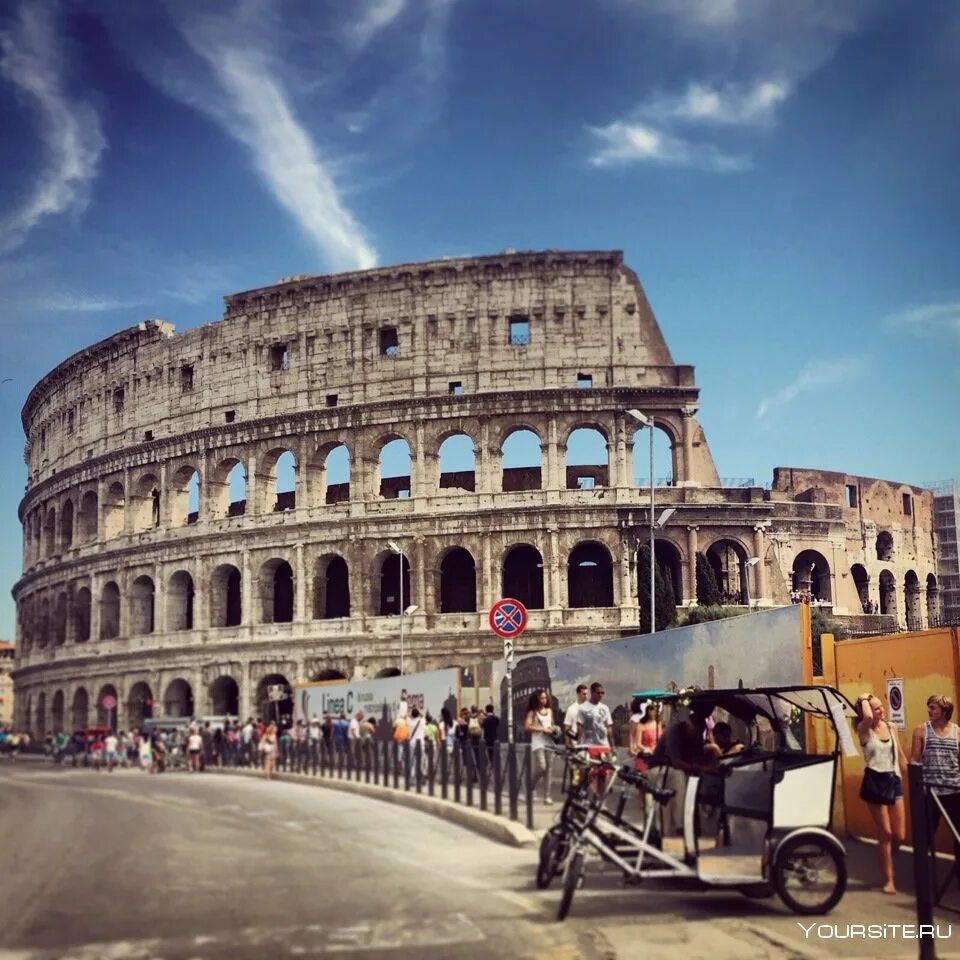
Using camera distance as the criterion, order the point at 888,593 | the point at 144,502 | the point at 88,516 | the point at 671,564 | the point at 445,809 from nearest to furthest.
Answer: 1. the point at 445,809
2. the point at 671,564
3. the point at 144,502
4. the point at 888,593
5. the point at 88,516

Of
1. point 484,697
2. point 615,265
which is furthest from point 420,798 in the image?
point 615,265

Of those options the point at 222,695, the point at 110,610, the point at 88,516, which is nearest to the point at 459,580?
the point at 222,695

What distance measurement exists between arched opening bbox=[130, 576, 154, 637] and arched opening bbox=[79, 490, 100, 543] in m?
4.33

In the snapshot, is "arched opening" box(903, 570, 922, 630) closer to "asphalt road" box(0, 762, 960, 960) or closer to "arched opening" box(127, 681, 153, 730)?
"arched opening" box(127, 681, 153, 730)

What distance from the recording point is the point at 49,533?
5278cm

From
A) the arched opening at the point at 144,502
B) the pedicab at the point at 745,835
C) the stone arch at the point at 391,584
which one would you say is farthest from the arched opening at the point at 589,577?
the pedicab at the point at 745,835

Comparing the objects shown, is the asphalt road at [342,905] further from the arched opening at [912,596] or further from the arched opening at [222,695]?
the arched opening at [912,596]

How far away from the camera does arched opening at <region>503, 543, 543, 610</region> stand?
130 ft

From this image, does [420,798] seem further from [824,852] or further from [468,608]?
[468,608]

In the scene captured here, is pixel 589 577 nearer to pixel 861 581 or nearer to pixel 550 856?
pixel 861 581

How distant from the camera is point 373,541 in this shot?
3884 centimetres

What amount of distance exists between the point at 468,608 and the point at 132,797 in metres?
21.7

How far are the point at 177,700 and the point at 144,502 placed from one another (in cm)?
848

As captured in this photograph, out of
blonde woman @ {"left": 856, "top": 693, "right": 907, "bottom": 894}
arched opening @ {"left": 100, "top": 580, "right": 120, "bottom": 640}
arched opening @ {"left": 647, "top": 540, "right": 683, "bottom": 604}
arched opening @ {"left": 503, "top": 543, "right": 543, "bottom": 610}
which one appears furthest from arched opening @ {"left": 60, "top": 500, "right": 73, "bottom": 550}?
blonde woman @ {"left": 856, "top": 693, "right": 907, "bottom": 894}
